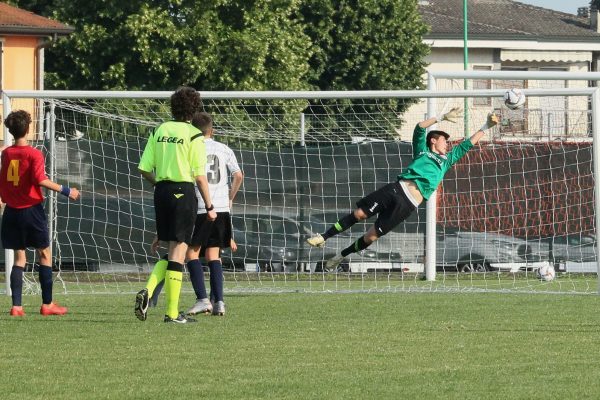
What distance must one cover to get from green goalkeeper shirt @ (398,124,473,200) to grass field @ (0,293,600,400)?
1.51 meters

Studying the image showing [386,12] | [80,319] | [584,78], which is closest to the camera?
[80,319]

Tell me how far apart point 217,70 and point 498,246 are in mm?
19707

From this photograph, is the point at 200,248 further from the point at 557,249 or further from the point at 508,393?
the point at 557,249

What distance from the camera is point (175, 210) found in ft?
37.0

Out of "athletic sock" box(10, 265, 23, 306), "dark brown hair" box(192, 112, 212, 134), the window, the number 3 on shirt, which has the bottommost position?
"athletic sock" box(10, 265, 23, 306)

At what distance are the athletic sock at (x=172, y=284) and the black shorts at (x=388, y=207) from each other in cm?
366

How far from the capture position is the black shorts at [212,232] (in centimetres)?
1232

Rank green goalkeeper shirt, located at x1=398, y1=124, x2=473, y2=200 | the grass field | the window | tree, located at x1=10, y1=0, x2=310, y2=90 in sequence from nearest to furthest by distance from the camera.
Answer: the grass field
green goalkeeper shirt, located at x1=398, y1=124, x2=473, y2=200
the window
tree, located at x1=10, y1=0, x2=310, y2=90

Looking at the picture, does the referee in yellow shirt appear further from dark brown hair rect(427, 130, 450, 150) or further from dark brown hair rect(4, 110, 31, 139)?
dark brown hair rect(427, 130, 450, 150)

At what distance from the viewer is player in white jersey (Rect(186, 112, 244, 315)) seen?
1228 cm

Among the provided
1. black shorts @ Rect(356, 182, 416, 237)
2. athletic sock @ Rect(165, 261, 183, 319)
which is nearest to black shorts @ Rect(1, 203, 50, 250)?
athletic sock @ Rect(165, 261, 183, 319)

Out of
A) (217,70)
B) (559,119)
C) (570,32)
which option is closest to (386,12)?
(217,70)

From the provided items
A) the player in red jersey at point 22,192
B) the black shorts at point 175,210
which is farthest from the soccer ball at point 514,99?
the player in red jersey at point 22,192

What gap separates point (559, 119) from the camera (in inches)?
837
